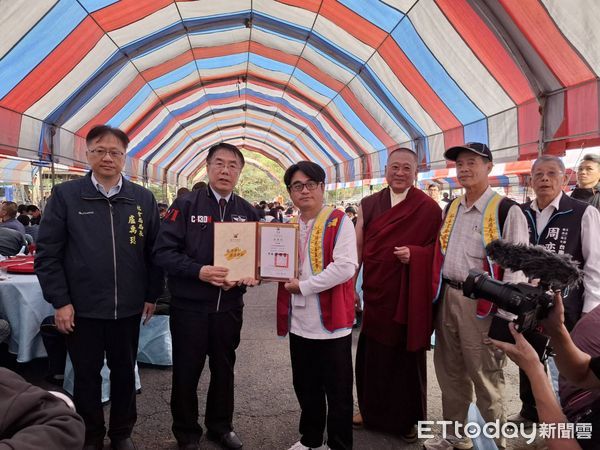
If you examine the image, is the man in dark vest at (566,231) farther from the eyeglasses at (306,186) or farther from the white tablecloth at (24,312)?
the white tablecloth at (24,312)

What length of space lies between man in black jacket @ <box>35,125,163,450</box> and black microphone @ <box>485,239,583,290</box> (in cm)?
181

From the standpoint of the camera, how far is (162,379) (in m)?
3.27

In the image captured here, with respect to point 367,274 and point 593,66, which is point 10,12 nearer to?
point 367,274

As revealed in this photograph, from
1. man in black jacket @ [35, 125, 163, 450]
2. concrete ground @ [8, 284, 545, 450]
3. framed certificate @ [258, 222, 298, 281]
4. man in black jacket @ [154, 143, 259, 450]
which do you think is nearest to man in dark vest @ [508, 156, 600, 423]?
concrete ground @ [8, 284, 545, 450]

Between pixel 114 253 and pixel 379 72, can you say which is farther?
pixel 379 72

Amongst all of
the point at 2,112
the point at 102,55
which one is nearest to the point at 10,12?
the point at 2,112

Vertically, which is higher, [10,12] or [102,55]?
[102,55]

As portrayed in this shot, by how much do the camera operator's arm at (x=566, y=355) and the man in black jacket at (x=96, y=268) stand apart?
1904 millimetres

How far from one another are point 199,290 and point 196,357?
0.38 meters

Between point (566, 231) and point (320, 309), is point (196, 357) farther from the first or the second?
point (566, 231)

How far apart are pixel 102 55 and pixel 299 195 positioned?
16.7 ft

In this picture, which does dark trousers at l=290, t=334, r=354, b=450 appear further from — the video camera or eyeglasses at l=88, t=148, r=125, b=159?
eyeglasses at l=88, t=148, r=125, b=159

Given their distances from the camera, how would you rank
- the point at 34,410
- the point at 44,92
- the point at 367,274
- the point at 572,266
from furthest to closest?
the point at 44,92 → the point at 367,274 → the point at 572,266 → the point at 34,410

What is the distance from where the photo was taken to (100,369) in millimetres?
2182
